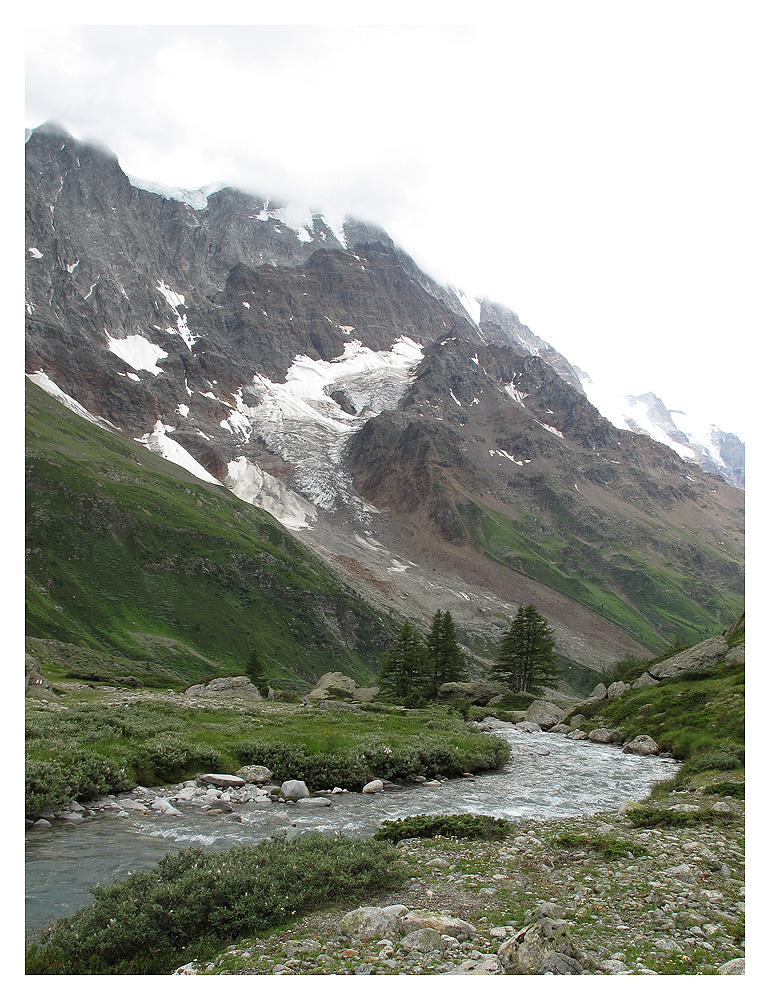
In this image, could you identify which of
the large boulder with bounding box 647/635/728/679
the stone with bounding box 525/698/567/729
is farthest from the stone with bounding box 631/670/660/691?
the stone with bounding box 525/698/567/729

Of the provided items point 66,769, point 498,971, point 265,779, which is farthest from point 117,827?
point 498,971

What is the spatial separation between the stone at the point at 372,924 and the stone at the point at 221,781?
44.5 feet

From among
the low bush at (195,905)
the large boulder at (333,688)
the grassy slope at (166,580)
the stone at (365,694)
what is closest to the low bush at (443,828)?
the low bush at (195,905)

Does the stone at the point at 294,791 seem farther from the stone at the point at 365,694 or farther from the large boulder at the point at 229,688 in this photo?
the stone at the point at 365,694

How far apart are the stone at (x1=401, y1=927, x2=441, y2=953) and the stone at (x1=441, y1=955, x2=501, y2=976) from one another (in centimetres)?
58

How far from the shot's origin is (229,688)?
5797 centimetres

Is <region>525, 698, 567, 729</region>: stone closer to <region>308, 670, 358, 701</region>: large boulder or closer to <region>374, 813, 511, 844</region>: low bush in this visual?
<region>308, 670, 358, 701</region>: large boulder

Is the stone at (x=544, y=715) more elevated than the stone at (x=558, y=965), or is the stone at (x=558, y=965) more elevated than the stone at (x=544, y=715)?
the stone at (x=558, y=965)

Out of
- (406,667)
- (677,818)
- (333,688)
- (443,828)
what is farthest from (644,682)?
(443,828)

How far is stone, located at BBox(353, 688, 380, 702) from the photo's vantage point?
66.4m

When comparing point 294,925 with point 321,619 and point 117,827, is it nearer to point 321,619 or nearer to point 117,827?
point 117,827

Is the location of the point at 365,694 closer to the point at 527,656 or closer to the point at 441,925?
the point at 527,656

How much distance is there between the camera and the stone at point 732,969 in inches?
303

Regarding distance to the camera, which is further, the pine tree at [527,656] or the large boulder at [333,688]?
the pine tree at [527,656]
